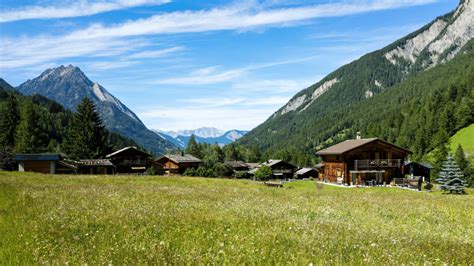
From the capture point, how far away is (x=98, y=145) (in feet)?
333

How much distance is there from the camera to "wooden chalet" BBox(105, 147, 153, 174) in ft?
345

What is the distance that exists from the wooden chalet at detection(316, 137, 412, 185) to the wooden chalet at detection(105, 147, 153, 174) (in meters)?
56.3

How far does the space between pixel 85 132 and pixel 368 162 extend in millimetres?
68920

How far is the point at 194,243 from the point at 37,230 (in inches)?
144

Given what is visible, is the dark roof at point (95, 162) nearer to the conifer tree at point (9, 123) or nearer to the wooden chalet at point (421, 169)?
the conifer tree at point (9, 123)

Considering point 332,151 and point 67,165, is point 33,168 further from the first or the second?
point 332,151

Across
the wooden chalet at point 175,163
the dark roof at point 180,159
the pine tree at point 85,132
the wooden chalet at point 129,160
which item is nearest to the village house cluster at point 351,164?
the pine tree at point 85,132

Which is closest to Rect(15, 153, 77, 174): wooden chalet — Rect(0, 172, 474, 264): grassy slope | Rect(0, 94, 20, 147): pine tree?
Rect(0, 94, 20, 147): pine tree

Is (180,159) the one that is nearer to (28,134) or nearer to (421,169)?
(28,134)

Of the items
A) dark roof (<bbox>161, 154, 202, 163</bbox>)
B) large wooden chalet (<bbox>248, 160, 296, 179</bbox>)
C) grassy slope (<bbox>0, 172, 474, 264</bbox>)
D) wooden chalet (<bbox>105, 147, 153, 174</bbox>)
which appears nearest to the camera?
grassy slope (<bbox>0, 172, 474, 264</bbox>)

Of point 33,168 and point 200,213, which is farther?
point 33,168

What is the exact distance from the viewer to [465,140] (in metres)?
150

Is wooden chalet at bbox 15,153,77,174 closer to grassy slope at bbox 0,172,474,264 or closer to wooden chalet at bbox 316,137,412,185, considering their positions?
wooden chalet at bbox 316,137,412,185

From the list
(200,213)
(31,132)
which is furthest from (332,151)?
(31,132)
